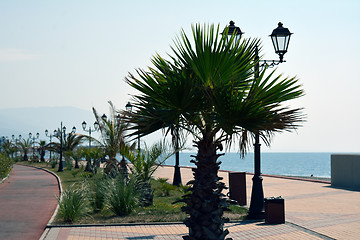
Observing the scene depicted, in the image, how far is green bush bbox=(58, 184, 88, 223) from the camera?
1180cm

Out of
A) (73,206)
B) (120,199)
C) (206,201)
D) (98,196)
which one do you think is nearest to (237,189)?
(120,199)

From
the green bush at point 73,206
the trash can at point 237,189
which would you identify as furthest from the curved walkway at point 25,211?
the trash can at point 237,189

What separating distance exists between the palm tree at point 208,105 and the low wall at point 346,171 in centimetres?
1629

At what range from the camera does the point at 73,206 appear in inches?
468

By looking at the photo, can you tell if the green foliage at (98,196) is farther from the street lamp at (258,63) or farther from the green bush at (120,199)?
the street lamp at (258,63)

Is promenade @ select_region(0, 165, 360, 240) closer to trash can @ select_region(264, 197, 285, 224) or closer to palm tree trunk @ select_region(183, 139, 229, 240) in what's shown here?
trash can @ select_region(264, 197, 285, 224)

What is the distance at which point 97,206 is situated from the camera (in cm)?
1362

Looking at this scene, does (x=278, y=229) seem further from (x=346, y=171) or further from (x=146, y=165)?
(x=346, y=171)

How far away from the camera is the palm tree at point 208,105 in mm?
6055

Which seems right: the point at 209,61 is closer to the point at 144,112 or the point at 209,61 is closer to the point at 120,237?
the point at 144,112

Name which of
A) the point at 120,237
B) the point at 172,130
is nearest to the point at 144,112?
the point at 172,130

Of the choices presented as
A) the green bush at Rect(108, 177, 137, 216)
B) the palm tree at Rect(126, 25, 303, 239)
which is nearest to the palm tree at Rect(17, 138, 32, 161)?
the green bush at Rect(108, 177, 137, 216)

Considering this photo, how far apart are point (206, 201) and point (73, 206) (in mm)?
6461

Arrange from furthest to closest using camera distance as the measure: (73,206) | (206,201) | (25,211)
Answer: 1. (25,211)
2. (73,206)
3. (206,201)
